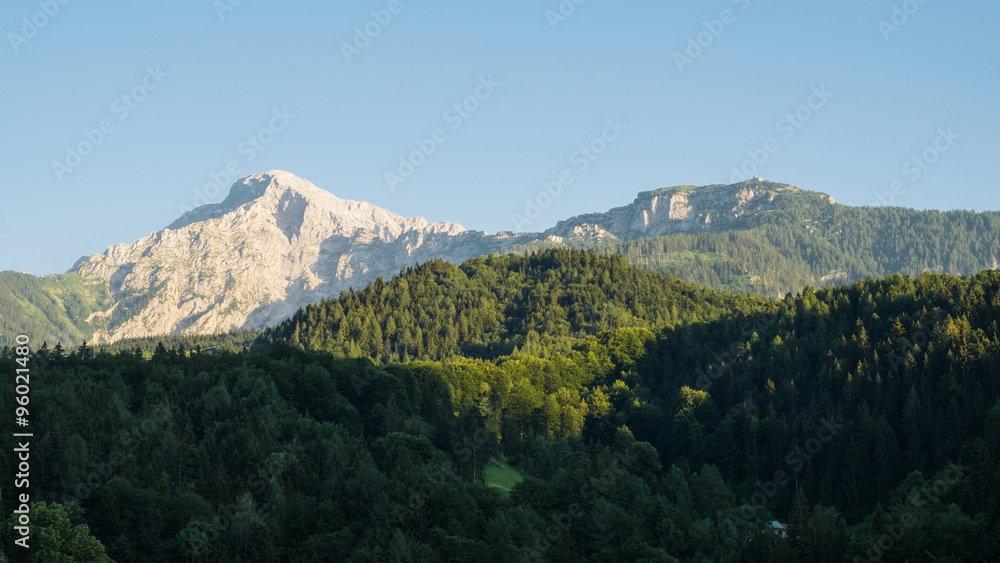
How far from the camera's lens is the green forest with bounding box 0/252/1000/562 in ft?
351

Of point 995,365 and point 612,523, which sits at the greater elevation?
point 995,365

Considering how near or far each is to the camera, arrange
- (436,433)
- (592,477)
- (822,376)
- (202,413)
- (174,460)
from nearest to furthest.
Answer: (174,460)
(592,477)
(202,413)
(436,433)
(822,376)

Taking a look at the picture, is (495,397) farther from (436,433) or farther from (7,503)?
(7,503)

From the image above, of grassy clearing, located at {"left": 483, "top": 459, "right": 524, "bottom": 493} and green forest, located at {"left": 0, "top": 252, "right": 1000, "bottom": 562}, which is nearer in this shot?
green forest, located at {"left": 0, "top": 252, "right": 1000, "bottom": 562}

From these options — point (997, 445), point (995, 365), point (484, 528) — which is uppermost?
point (995, 365)

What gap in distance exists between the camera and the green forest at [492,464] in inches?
4208

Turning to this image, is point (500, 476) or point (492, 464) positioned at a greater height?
point (492, 464)

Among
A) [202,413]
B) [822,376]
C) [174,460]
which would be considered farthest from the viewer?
[822,376]

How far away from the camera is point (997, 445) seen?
394 ft

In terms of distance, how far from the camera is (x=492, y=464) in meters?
166

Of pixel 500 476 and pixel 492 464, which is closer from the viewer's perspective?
pixel 500 476

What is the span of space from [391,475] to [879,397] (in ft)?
285

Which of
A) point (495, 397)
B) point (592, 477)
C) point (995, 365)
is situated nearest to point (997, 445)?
point (995, 365)

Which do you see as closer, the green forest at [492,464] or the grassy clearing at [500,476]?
the green forest at [492,464]
